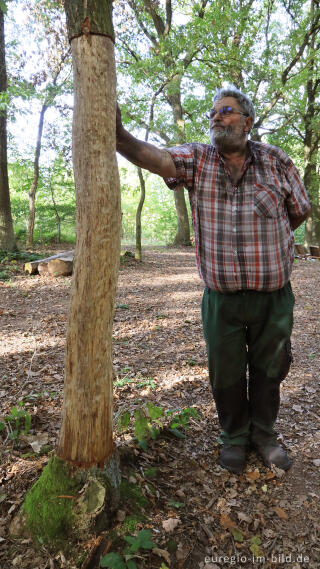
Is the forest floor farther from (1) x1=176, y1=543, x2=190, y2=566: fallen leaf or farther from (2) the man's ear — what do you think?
(2) the man's ear

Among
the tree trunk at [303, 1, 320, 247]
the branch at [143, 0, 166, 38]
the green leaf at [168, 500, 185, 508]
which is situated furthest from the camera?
the tree trunk at [303, 1, 320, 247]

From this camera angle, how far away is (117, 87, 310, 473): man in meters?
2.16

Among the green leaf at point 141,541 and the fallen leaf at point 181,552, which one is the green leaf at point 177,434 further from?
the green leaf at point 141,541

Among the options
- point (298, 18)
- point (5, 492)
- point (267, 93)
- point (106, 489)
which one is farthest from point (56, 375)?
point (298, 18)

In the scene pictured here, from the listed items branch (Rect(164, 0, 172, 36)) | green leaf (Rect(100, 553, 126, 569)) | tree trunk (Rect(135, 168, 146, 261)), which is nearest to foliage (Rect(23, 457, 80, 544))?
green leaf (Rect(100, 553, 126, 569))

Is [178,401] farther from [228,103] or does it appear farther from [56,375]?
[228,103]

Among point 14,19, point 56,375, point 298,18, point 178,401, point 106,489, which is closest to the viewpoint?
point 106,489

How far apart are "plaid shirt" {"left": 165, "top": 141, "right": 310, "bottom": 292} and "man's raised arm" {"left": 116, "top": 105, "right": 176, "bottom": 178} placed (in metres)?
0.08

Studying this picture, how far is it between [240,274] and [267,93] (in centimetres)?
1264

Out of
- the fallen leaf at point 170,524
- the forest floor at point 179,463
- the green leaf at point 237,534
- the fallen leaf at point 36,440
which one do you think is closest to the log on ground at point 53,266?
the forest floor at point 179,463

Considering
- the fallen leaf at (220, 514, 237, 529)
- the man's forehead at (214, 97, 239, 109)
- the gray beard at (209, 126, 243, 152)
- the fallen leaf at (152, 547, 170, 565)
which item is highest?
the man's forehead at (214, 97, 239, 109)

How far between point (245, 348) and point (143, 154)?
1413 millimetres

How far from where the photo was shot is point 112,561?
1.61 m

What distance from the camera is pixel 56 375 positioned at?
3.80 metres
